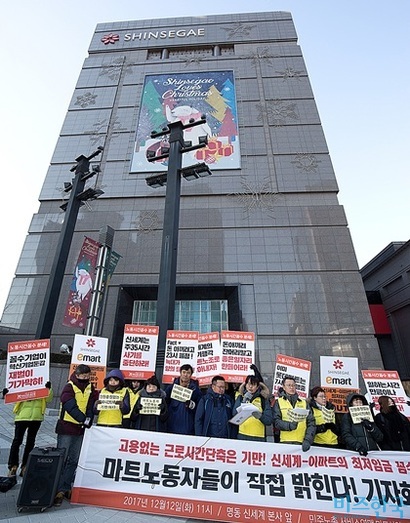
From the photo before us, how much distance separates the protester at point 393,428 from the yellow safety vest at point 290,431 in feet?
4.85

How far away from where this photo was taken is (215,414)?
4.63 m

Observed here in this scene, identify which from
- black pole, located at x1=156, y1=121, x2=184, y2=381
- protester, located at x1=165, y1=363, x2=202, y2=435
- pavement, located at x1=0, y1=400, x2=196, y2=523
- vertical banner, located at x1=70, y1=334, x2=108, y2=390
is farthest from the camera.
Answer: vertical banner, located at x1=70, y1=334, x2=108, y2=390

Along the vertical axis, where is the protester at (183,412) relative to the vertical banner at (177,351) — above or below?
below

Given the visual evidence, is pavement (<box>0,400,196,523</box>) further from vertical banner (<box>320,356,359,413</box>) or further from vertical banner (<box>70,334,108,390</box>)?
vertical banner (<box>320,356,359,413</box>)

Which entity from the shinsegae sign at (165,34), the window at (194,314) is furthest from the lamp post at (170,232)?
the shinsegae sign at (165,34)

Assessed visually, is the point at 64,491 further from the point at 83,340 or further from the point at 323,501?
the point at 323,501

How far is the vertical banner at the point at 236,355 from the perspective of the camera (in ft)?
18.9

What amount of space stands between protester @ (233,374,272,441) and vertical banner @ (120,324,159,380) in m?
1.90

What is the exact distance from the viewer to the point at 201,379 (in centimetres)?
605

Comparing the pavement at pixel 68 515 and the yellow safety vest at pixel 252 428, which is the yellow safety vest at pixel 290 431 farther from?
the pavement at pixel 68 515

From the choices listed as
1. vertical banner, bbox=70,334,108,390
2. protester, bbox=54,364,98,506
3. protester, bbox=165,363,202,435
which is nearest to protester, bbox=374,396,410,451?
protester, bbox=165,363,202,435

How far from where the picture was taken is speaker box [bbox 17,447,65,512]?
3444 millimetres

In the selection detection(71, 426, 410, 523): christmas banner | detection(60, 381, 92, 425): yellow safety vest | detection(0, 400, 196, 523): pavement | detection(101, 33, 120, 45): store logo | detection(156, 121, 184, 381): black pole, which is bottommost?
detection(0, 400, 196, 523): pavement

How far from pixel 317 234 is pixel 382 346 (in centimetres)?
895
